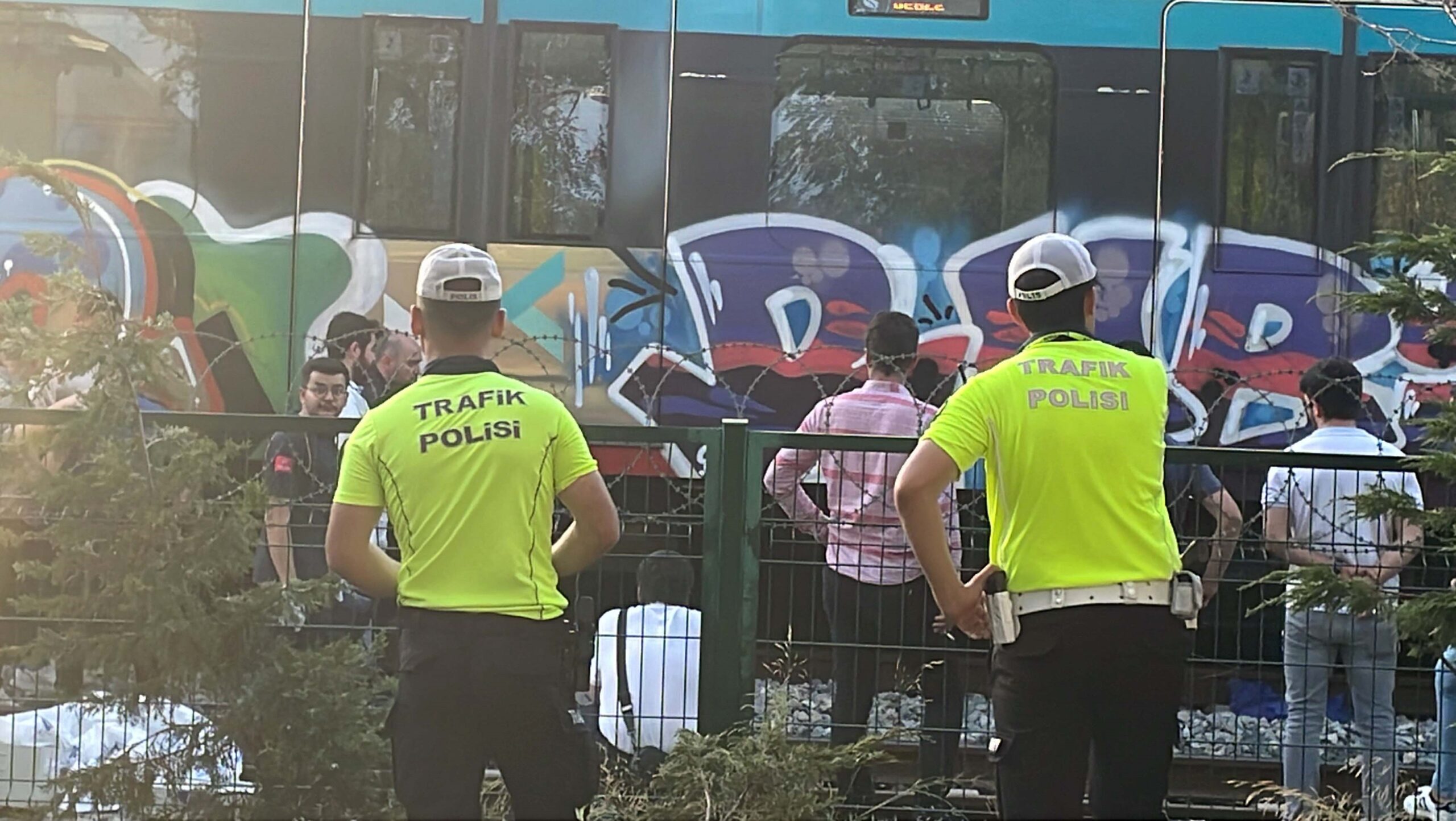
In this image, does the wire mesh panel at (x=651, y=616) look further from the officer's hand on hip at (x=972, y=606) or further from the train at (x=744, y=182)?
the train at (x=744, y=182)

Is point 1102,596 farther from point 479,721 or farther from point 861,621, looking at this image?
point 861,621

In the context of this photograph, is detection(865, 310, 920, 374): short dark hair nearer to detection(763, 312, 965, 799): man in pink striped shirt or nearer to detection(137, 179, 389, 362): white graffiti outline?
detection(763, 312, 965, 799): man in pink striped shirt

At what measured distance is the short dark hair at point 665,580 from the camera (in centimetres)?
576

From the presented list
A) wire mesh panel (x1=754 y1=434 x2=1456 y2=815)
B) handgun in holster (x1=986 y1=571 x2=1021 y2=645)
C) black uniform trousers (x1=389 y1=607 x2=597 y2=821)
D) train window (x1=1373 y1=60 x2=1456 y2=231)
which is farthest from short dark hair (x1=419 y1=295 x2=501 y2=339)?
train window (x1=1373 y1=60 x2=1456 y2=231)

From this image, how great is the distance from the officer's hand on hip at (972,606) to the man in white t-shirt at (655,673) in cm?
168

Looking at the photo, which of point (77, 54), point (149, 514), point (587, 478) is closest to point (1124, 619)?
point (587, 478)

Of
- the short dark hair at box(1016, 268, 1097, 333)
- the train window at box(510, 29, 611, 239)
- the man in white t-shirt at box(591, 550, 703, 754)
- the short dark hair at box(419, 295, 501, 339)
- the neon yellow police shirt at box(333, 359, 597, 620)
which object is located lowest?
the man in white t-shirt at box(591, 550, 703, 754)

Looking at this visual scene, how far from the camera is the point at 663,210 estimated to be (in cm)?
829

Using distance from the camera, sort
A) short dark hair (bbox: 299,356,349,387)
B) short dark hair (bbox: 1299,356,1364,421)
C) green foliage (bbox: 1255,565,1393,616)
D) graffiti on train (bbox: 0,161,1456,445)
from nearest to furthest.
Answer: green foliage (bbox: 1255,565,1393,616)
short dark hair (bbox: 1299,356,1364,421)
short dark hair (bbox: 299,356,349,387)
graffiti on train (bbox: 0,161,1456,445)

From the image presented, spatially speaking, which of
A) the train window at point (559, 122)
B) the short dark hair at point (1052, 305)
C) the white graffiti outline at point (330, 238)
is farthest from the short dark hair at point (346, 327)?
the short dark hair at point (1052, 305)

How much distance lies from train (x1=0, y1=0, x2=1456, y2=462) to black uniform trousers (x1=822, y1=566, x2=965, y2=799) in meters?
1.96

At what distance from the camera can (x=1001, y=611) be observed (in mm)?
3908

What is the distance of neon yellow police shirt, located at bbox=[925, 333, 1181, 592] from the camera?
3.90 m

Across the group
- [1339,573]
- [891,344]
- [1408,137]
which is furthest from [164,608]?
[1408,137]
